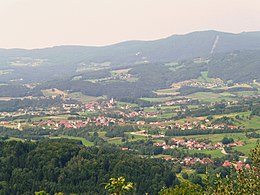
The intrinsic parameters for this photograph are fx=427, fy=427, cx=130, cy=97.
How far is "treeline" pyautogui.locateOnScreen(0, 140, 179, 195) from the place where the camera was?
83250mm

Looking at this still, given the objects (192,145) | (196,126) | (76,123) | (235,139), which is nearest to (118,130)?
(76,123)

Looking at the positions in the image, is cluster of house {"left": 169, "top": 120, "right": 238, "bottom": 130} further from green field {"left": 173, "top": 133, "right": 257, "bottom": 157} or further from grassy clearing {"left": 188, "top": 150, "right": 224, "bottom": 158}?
grassy clearing {"left": 188, "top": 150, "right": 224, "bottom": 158}

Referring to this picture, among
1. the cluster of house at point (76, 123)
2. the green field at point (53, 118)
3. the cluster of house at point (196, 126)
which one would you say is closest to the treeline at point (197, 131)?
the cluster of house at point (196, 126)

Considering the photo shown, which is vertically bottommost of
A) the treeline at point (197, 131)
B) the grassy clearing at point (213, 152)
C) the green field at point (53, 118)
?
the green field at point (53, 118)

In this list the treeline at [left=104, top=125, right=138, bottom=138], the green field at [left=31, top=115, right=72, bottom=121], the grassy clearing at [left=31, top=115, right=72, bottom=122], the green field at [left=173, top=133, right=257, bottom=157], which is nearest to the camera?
the green field at [left=173, top=133, right=257, bottom=157]

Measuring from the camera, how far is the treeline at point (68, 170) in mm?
83250

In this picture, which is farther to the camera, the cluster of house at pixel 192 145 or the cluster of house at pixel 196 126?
the cluster of house at pixel 196 126

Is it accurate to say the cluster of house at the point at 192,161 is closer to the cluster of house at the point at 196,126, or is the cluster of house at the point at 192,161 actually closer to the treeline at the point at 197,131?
the treeline at the point at 197,131

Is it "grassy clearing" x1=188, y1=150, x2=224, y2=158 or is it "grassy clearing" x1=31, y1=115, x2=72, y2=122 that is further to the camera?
"grassy clearing" x1=31, y1=115, x2=72, y2=122

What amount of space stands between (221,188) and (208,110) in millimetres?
161243

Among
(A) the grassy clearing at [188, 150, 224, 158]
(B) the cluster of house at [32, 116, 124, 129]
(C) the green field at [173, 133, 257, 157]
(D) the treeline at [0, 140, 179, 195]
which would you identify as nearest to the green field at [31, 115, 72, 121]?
(B) the cluster of house at [32, 116, 124, 129]

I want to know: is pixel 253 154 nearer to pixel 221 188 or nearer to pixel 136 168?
pixel 221 188

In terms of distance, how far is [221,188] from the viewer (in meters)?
32.1

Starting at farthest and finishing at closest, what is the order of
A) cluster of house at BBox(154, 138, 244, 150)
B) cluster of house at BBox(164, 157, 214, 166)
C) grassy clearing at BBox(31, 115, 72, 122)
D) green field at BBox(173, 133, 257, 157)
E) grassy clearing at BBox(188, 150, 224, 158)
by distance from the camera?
grassy clearing at BBox(31, 115, 72, 122), cluster of house at BBox(154, 138, 244, 150), green field at BBox(173, 133, 257, 157), grassy clearing at BBox(188, 150, 224, 158), cluster of house at BBox(164, 157, 214, 166)
